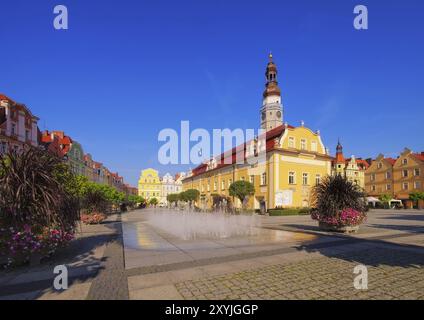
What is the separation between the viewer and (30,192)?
8.25 metres

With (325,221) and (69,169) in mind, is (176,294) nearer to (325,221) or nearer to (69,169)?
(69,169)

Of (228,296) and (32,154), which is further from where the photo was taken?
(32,154)

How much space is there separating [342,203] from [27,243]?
13685 millimetres

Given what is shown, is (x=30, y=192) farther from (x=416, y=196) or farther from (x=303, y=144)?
(x=416, y=196)

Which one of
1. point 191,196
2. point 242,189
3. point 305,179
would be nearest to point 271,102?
point 305,179

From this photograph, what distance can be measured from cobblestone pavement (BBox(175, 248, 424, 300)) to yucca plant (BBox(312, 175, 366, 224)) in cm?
668

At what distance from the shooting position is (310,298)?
540 centimetres

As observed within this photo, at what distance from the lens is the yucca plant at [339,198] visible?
15.0m

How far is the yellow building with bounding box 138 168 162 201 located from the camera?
405 ft

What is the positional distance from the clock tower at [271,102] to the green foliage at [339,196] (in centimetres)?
5080

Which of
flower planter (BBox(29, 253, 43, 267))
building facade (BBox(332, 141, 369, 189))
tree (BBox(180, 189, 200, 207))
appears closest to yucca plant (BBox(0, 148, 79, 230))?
flower planter (BBox(29, 253, 43, 267))

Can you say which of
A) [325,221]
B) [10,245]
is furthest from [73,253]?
[325,221]

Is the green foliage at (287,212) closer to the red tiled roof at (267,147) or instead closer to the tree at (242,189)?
the tree at (242,189)
